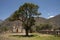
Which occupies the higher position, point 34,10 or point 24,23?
point 34,10

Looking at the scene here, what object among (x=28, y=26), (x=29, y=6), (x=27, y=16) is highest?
(x=29, y=6)

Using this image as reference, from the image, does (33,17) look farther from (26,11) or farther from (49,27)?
(49,27)

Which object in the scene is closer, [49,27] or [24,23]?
[24,23]

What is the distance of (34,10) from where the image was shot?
46.5m

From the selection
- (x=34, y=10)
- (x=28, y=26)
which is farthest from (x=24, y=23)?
(x=34, y=10)

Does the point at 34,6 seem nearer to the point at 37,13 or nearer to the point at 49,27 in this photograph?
the point at 37,13

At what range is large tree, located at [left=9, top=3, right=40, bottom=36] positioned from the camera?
45.8 m

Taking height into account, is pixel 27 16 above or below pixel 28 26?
above

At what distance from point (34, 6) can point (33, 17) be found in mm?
3254

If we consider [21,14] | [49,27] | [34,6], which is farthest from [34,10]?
[49,27]

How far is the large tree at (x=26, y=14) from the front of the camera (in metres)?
45.8

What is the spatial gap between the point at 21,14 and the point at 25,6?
2.65m

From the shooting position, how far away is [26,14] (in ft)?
152

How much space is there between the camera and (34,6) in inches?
1817
